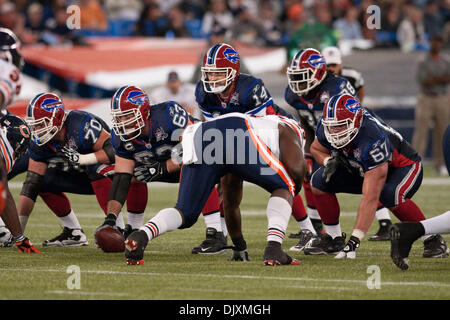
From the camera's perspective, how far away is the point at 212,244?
7.52 meters

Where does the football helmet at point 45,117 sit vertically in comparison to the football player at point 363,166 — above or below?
above

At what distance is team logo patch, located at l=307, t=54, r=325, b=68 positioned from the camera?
787 centimetres

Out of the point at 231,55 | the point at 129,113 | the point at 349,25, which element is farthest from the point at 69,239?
the point at 349,25

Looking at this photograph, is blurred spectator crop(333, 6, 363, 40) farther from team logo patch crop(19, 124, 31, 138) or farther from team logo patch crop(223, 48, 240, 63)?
team logo patch crop(19, 124, 31, 138)

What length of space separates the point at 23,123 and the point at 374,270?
3.22 meters

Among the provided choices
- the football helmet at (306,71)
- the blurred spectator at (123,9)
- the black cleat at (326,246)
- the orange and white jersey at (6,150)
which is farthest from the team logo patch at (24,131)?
the blurred spectator at (123,9)

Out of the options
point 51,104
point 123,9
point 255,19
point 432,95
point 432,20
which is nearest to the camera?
point 51,104

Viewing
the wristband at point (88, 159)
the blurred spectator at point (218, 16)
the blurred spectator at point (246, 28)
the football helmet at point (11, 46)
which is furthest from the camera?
the blurred spectator at point (246, 28)

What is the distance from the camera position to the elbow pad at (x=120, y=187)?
7.33 metres

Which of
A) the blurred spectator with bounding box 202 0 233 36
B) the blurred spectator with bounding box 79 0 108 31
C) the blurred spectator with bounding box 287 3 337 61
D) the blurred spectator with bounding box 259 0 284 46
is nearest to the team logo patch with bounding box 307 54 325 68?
the blurred spectator with bounding box 287 3 337 61

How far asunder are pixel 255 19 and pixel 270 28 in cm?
41

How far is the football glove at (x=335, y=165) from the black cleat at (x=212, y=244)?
0.97m

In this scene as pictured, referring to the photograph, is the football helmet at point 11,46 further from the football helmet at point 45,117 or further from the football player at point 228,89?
the football player at point 228,89

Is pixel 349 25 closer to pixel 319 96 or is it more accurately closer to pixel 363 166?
pixel 319 96
